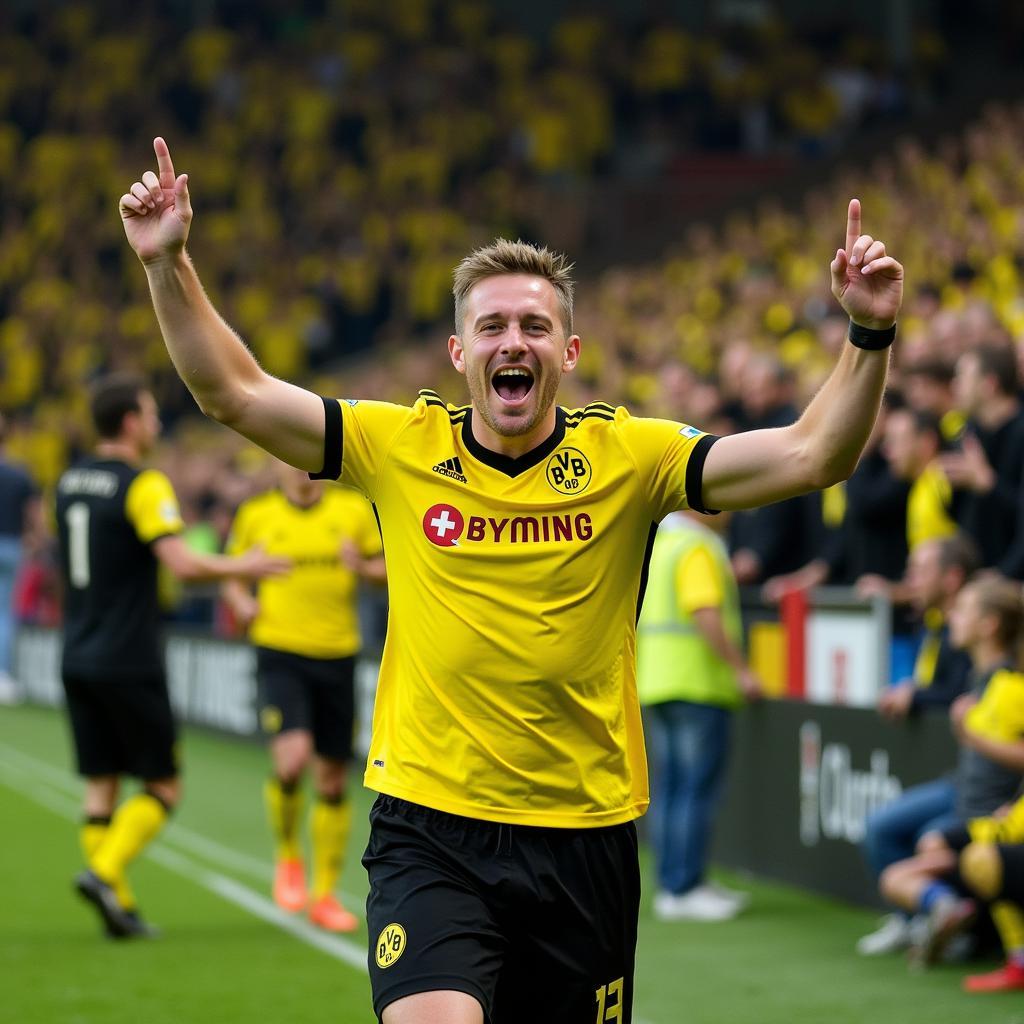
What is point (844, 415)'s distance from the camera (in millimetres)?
3896

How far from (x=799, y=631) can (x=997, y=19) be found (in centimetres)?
2085

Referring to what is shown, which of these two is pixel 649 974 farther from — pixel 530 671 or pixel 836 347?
pixel 836 347

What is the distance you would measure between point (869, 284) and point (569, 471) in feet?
2.59

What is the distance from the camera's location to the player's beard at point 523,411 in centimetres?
414

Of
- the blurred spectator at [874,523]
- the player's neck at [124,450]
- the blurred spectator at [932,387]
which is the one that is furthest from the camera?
the blurred spectator at [874,523]

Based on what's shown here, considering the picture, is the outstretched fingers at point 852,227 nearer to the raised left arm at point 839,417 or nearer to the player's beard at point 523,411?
the raised left arm at point 839,417

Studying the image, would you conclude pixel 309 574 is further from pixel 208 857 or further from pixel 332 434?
pixel 332 434

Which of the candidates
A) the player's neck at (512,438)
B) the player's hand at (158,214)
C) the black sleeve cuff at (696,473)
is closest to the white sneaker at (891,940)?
the black sleeve cuff at (696,473)

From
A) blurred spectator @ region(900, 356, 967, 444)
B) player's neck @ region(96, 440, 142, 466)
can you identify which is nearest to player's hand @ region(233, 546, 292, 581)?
player's neck @ region(96, 440, 142, 466)

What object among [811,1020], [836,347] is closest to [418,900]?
[811,1020]

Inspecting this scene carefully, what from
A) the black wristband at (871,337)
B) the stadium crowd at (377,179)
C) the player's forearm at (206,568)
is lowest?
the player's forearm at (206,568)

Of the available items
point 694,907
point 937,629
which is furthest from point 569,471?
point 694,907

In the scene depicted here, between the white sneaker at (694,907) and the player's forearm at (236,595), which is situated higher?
the player's forearm at (236,595)

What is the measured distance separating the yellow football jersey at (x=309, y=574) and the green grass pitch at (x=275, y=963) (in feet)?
4.30
